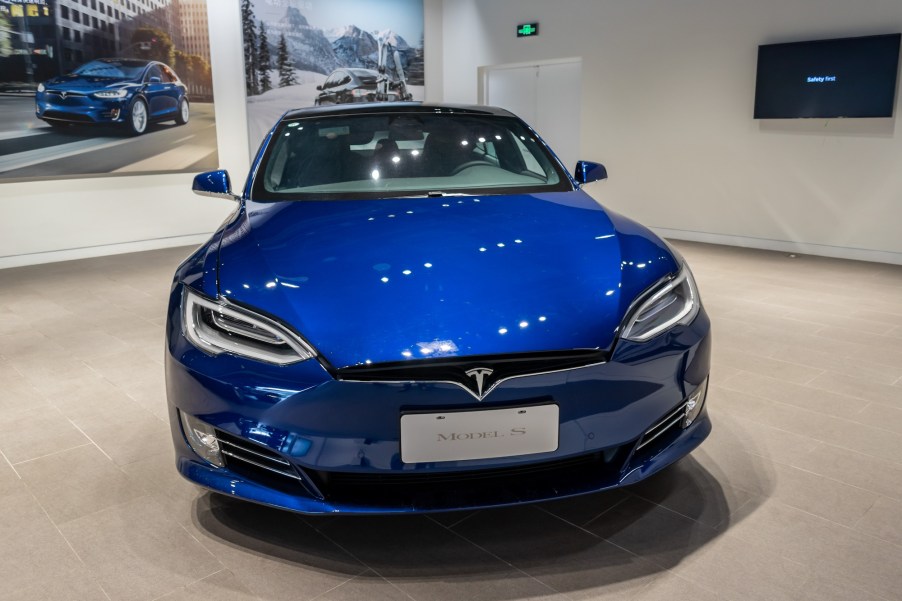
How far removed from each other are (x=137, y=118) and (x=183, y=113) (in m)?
0.43

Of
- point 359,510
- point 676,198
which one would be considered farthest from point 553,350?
point 676,198

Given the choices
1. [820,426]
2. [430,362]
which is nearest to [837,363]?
[820,426]

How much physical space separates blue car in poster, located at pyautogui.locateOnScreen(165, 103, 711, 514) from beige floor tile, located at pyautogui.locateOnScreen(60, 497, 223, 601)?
0.23 meters

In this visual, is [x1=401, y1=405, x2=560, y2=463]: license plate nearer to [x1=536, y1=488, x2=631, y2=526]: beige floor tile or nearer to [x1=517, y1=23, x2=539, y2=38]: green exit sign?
[x1=536, y1=488, x2=631, y2=526]: beige floor tile

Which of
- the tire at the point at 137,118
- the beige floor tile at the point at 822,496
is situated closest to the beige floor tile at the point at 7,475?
the beige floor tile at the point at 822,496

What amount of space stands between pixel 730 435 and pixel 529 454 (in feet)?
3.81

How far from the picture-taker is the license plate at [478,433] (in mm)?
1352

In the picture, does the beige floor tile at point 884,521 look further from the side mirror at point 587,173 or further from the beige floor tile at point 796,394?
the side mirror at point 587,173

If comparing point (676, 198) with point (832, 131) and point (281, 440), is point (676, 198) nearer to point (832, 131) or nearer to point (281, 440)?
Answer: point (832, 131)

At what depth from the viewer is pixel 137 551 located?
1670 mm

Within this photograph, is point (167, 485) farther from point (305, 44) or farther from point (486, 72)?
point (486, 72)

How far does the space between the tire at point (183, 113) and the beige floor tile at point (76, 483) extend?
483 centimetres

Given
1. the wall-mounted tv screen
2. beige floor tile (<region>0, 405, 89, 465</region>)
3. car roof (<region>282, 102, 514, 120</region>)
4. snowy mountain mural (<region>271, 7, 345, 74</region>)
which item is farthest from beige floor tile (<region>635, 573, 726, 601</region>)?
snowy mountain mural (<region>271, 7, 345, 74</region>)

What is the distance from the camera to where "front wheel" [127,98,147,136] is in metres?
6.11
